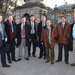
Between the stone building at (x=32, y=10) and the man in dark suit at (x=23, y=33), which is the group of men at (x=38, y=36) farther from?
the stone building at (x=32, y=10)

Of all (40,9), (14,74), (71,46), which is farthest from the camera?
(40,9)

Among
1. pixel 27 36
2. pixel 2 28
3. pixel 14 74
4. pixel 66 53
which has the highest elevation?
pixel 2 28

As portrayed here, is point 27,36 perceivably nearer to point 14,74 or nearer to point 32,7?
point 14,74

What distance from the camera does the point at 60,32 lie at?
18.1ft

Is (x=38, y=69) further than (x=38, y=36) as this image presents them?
No

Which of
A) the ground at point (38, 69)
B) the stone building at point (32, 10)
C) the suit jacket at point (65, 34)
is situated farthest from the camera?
the stone building at point (32, 10)

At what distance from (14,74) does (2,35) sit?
153 cm

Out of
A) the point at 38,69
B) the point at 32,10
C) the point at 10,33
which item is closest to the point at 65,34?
the point at 38,69

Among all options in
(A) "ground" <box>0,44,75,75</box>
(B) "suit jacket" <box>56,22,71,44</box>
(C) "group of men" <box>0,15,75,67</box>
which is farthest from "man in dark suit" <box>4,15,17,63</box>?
(B) "suit jacket" <box>56,22,71,44</box>

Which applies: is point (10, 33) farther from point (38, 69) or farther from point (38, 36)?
point (38, 69)

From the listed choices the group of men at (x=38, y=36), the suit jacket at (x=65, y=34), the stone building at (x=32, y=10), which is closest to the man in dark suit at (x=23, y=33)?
the group of men at (x=38, y=36)

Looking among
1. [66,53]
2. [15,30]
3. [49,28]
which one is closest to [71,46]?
[66,53]

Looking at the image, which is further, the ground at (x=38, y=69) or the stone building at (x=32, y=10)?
the stone building at (x=32, y=10)

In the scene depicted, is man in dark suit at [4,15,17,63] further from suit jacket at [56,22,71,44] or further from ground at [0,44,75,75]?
suit jacket at [56,22,71,44]
